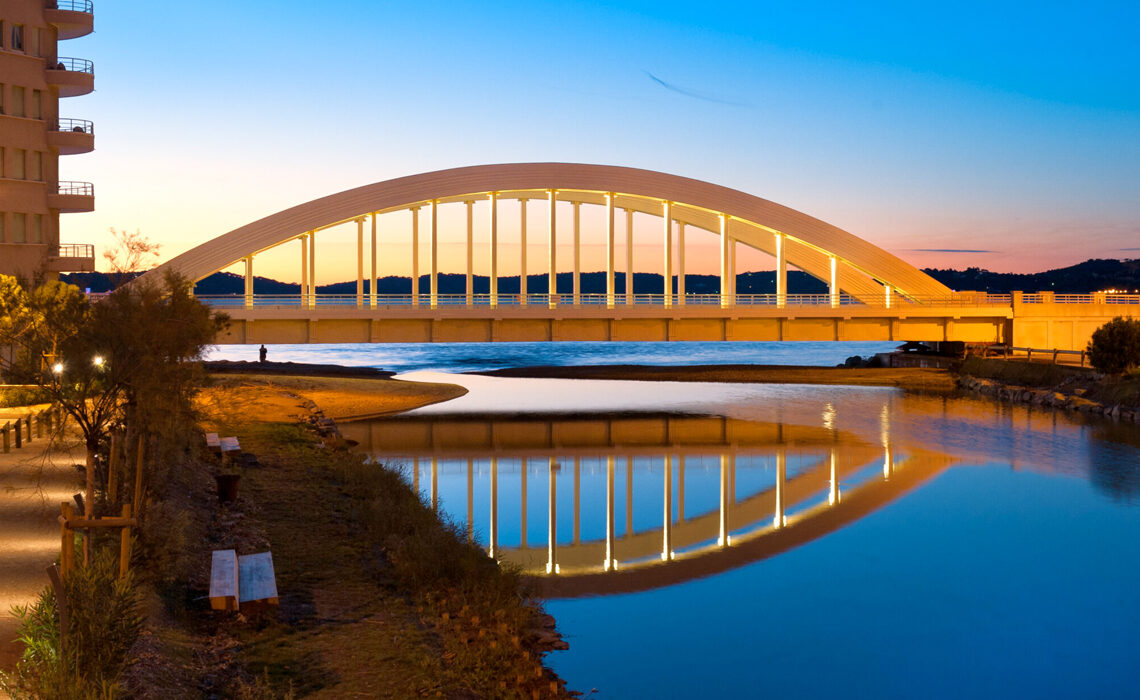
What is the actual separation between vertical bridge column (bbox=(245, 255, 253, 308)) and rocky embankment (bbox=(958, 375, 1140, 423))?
3234 cm

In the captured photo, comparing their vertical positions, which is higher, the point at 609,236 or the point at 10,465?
the point at 609,236

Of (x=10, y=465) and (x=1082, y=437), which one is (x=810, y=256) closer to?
(x=1082, y=437)

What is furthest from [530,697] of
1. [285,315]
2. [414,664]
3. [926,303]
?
[926,303]

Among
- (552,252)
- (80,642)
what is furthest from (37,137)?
(80,642)

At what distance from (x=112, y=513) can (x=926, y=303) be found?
42.3 m

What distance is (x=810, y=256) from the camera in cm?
5075

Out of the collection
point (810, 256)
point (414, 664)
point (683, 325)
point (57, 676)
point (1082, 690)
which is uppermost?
point (810, 256)

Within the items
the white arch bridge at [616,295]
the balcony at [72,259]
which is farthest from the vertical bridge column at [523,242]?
the balcony at [72,259]

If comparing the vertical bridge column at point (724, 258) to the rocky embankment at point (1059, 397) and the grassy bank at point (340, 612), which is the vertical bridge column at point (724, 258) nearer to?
the rocky embankment at point (1059, 397)

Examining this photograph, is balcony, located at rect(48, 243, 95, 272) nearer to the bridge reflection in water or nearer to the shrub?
the bridge reflection in water

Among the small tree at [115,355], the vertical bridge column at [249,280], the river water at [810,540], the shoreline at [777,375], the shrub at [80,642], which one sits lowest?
the river water at [810,540]

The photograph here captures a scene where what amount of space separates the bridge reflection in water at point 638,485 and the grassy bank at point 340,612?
192 cm

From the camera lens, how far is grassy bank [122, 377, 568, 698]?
8688 mm

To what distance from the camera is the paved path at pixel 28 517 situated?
9.32 meters
